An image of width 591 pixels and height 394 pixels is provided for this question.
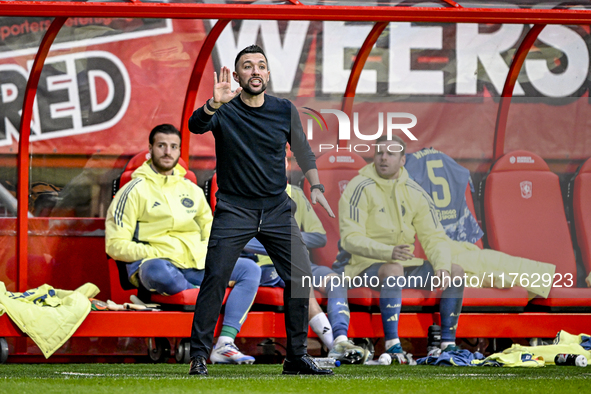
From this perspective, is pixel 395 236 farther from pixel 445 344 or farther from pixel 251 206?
pixel 251 206

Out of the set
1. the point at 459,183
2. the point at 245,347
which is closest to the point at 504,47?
the point at 459,183

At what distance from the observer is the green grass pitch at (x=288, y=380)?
10.8ft

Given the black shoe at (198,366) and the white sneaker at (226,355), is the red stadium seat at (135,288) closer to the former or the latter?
the white sneaker at (226,355)

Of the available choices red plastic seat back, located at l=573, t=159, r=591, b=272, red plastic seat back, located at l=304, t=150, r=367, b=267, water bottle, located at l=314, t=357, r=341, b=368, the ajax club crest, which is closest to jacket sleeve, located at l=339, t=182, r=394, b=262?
red plastic seat back, located at l=304, t=150, r=367, b=267

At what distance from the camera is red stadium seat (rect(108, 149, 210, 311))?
4.88 metres

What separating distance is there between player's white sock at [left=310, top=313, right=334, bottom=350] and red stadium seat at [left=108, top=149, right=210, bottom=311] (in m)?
0.55

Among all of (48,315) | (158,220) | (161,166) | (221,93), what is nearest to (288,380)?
(221,93)

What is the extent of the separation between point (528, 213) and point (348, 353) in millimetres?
1801

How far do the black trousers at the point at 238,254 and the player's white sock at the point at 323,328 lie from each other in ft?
3.30

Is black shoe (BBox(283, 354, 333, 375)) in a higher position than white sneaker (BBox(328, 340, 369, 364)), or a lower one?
higher

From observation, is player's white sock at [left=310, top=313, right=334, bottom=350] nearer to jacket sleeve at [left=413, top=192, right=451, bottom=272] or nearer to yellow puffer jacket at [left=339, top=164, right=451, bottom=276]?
yellow puffer jacket at [left=339, top=164, right=451, bottom=276]

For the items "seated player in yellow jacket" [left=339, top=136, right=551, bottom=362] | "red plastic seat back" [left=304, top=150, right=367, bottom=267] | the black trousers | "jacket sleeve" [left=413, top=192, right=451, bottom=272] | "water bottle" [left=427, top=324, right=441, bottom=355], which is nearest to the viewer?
the black trousers

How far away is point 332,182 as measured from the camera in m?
5.52

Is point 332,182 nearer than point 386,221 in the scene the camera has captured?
No
